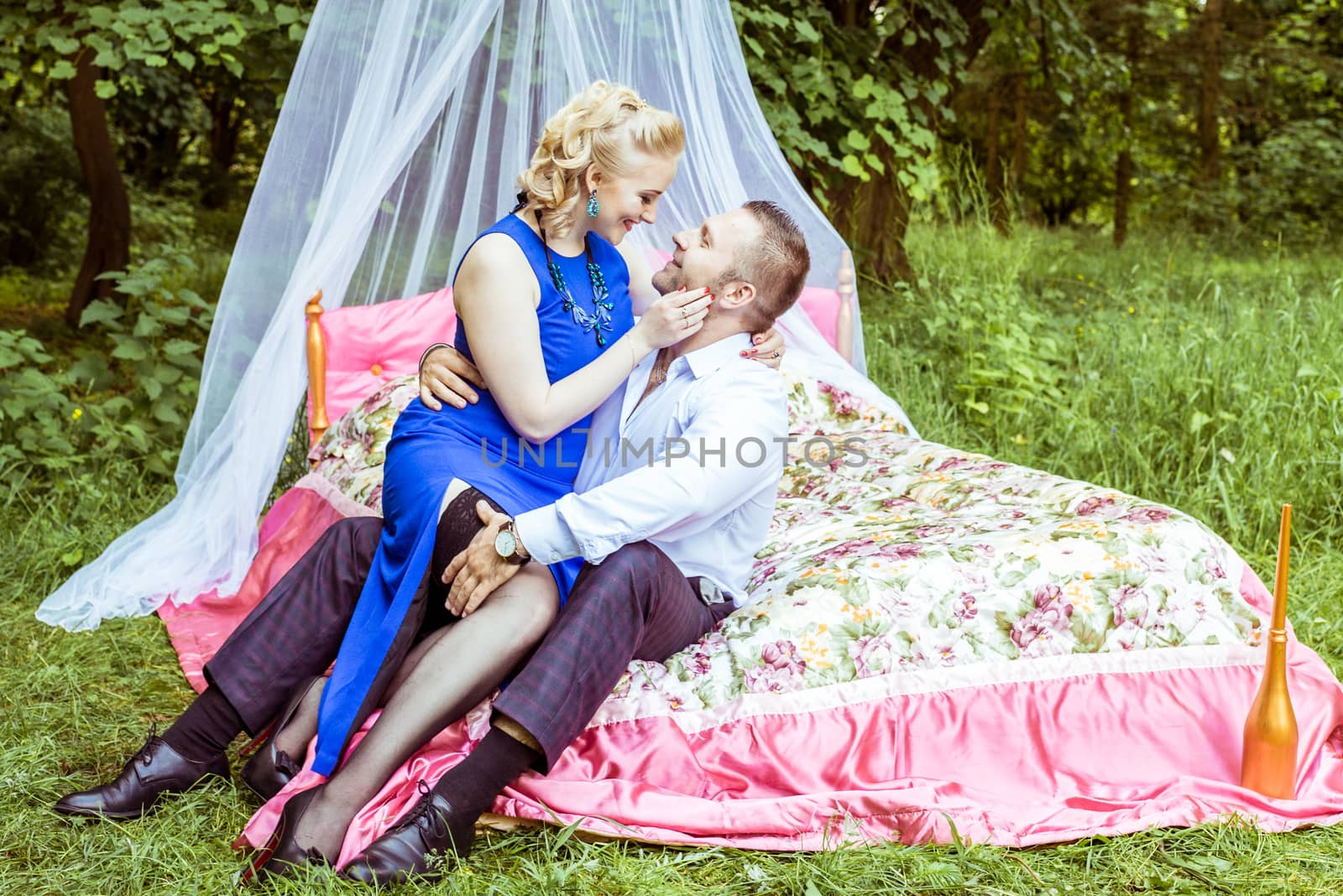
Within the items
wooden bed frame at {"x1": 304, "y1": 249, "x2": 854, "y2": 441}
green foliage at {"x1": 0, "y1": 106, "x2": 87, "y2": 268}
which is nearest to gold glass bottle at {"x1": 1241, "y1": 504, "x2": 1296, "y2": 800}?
wooden bed frame at {"x1": 304, "y1": 249, "x2": 854, "y2": 441}

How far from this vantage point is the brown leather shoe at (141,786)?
6.73 ft

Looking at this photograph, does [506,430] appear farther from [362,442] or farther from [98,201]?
[98,201]

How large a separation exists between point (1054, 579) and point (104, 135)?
6460 mm

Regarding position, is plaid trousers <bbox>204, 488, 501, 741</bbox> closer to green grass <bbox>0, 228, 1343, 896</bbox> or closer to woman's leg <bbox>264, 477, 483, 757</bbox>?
woman's leg <bbox>264, 477, 483, 757</bbox>

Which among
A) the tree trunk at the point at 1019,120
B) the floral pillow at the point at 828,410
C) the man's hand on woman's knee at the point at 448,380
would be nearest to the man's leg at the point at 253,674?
the man's hand on woman's knee at the point at 448,380

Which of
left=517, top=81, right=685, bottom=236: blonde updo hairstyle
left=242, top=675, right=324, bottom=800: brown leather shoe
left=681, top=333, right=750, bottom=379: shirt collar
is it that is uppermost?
left=517, top=81, right=685, bottom=236: blonde updo hairstyle

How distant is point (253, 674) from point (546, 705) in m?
0.62

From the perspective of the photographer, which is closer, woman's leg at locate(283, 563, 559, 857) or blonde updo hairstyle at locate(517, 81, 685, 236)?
woman's leg at locate(283, 563, 559, 857)

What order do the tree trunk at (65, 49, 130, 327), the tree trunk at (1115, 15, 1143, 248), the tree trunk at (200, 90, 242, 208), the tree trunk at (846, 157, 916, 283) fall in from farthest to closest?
the tree trunk at (200, 90, 242, 208), the tree trunk at (1115, 15, 1143, 248), the tree trunk at (65, 49, 130, 327), the tree trunk at (846, 157, 916, 283)

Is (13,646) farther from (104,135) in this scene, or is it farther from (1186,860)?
(104,135)

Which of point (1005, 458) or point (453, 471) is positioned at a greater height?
point (453, 471)

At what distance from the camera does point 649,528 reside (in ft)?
6.68

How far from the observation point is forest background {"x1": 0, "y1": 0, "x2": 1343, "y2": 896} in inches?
77.9

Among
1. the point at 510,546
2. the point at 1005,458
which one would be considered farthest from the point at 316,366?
the point at 1005,458
